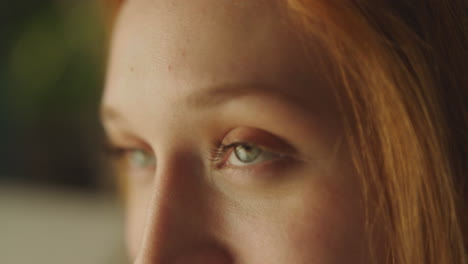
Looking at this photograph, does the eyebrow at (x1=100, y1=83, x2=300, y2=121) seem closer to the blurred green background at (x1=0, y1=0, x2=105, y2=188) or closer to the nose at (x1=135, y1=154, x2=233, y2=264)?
the nose at (x1=135, y1=154, x2=233, y2=264)

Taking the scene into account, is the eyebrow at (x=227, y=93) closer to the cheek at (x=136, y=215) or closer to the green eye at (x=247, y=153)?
the green eye at (x=247, y=153)

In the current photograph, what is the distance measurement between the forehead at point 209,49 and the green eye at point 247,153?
0.32 ft

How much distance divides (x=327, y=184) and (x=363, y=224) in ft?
0.17

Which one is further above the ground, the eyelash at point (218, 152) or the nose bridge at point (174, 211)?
the eyelash at point (218, 152)

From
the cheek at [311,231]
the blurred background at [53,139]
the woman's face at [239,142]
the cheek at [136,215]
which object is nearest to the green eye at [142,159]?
the cheek at [136,215]

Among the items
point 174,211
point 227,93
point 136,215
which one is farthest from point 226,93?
point 136,215

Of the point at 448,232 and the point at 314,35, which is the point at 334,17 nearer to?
the point at 314,35

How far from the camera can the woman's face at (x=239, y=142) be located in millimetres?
580

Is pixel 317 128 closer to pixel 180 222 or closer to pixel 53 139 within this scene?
pixel 180 222

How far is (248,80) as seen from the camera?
0.58 metres

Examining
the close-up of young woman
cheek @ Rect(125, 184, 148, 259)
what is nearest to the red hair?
the close-up of young woman

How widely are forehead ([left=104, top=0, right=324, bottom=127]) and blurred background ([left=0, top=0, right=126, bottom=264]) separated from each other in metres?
0.87

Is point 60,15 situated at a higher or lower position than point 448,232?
higher

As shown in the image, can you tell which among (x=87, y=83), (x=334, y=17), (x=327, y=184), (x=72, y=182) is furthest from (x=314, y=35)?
(x=72, y=182)
